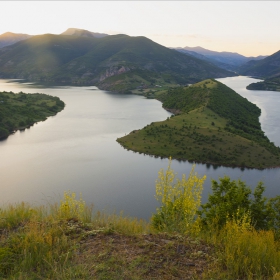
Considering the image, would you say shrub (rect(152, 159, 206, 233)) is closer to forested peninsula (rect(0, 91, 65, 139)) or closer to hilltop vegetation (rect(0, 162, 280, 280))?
hilltop vegetation (rect(0, 162, 280, 280))

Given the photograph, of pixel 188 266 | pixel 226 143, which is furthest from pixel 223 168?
pixel 188 266

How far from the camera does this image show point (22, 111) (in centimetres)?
11738

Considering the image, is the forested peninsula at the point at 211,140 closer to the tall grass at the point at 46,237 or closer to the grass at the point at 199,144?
the grass at the point at 199,144

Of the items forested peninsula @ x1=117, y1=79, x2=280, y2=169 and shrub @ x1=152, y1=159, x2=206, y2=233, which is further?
forested peninsula @ x1=117, y1=79, x2=280, y2=169

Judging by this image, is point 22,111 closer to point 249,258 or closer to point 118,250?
point 118,250

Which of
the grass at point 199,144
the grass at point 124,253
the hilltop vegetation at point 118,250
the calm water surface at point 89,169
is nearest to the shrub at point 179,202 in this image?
the hilltop vegetation at point 118,250

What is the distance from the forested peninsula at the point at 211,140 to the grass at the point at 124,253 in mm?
63654

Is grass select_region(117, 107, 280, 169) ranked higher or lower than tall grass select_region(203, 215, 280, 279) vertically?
lower

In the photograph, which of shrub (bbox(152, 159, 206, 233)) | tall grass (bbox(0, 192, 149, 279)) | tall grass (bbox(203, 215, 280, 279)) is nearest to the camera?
tall grass (bbox(203, 215, 280, 279))

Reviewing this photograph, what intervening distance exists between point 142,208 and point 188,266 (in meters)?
36.7

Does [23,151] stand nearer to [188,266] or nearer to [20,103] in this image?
[20,103]

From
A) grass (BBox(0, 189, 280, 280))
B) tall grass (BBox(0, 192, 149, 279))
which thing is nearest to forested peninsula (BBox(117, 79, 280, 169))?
tall grass (BBox(0, 192, 149, 279))

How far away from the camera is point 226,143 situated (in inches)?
3174

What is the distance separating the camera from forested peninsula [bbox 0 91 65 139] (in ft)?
323
